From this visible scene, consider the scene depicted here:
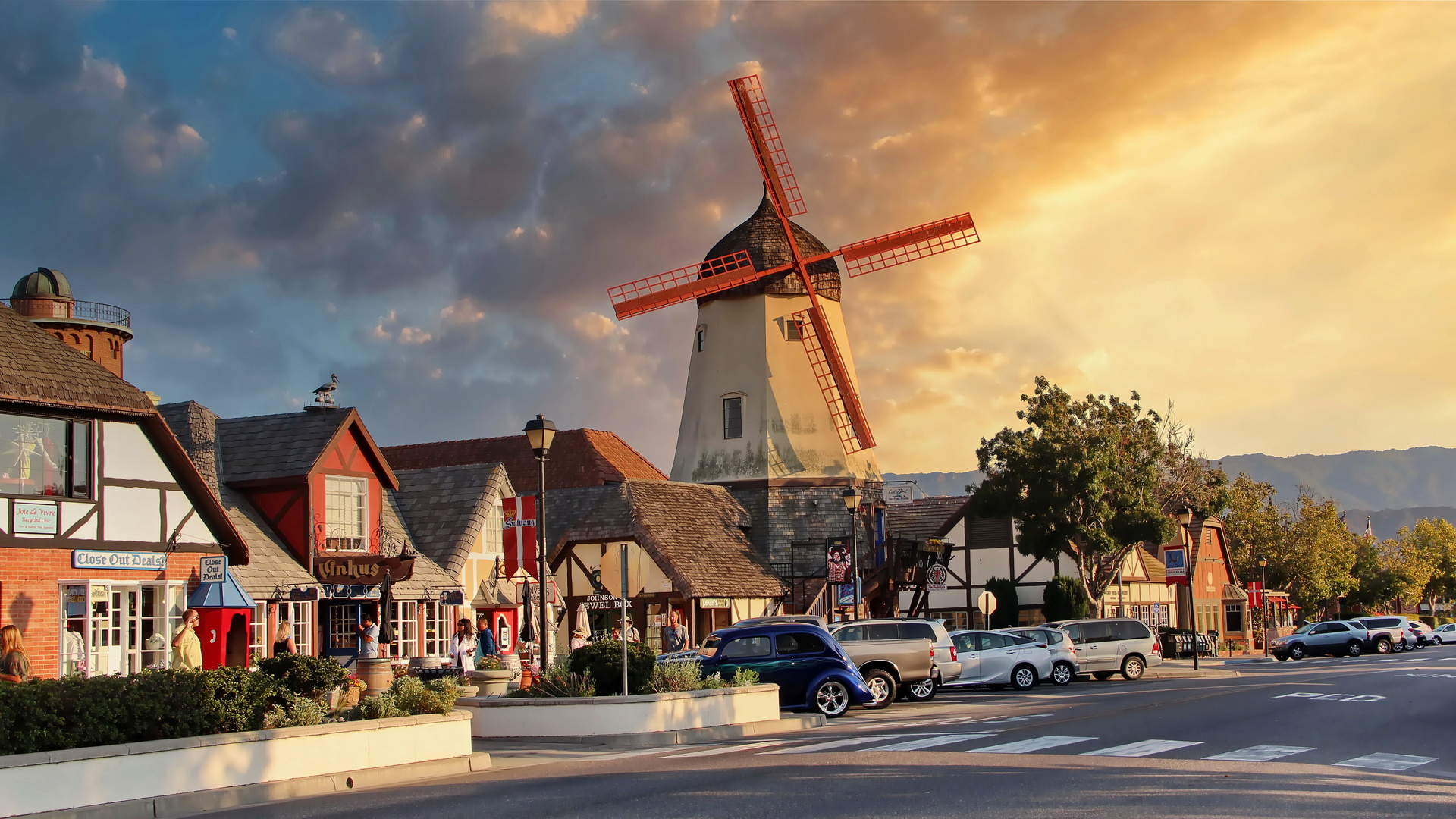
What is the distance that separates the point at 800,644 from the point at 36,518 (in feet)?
44.7

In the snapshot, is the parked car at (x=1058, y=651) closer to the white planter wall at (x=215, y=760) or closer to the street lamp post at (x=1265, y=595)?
the white planter wall at (x=215, y=760)

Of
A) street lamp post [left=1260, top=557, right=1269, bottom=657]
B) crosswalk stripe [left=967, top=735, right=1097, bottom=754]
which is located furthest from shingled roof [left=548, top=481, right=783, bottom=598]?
street lamp post [left=1260, top=557, right=1269, bottom=657]

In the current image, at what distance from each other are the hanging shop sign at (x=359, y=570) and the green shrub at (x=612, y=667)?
10.5 meters

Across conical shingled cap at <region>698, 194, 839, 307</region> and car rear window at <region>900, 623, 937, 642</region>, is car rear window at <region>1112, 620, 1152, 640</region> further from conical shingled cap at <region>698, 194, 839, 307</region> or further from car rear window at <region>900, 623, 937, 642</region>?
conical shingled cap at <region>698, 194, 839, 307</region>

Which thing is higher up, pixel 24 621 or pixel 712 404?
pixel 712 404

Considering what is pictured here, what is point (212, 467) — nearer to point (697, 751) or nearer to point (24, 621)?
point (24, 621)

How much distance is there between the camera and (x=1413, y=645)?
2265 inches

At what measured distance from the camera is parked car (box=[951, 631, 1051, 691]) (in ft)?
106

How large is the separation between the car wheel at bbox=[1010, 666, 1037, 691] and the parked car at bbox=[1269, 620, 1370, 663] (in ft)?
70.7

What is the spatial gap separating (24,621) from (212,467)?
882 centimetres

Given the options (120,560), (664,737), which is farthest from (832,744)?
(120,560)

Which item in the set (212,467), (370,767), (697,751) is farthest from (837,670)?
(212,467)

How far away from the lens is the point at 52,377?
2325cm

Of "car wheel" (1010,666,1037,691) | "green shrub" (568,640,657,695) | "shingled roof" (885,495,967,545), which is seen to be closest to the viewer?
"green shrub" (568,640,657,695)
